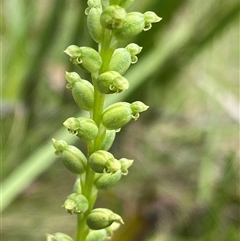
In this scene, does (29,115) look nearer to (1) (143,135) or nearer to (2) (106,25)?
(1) (143,135)

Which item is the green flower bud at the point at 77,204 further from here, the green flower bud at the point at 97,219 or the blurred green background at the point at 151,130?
the blurred green background at the point at 151,130

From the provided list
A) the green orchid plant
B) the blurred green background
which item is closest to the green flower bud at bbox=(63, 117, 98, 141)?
the green orchid plant

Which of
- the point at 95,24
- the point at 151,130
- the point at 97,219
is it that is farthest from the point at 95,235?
the point at 151,130

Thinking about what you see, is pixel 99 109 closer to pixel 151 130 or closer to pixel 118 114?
pixel 118 114

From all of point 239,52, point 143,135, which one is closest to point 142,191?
point 143,135

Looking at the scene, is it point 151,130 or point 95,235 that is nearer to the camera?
point 95,235

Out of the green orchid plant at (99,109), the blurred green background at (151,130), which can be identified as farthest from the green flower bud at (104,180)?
the blurred green background at (151,130)
